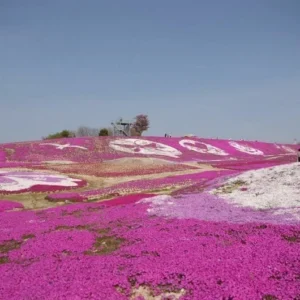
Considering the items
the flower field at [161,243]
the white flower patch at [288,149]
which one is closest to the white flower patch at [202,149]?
the white flower patch at [288,149]

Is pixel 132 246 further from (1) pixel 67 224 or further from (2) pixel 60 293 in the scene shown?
(1) pixel 67 224

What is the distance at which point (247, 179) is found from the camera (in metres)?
28.1

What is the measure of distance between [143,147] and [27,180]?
37066mm

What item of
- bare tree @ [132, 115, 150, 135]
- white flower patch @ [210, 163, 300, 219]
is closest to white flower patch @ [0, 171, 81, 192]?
white flower patch @ [210, 163, 300, 219]

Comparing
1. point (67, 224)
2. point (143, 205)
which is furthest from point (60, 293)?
point (143, 205)

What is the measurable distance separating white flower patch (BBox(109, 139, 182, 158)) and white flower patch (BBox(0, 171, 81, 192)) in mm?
29240

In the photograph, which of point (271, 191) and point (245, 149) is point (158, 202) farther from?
point (245, 149)

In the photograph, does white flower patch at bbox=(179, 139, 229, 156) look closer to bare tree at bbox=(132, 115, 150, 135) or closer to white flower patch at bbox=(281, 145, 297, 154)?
white flower patch at bbox=(281, 145, 297, 154)

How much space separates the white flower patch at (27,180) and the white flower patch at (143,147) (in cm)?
2924

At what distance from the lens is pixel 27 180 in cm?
3628

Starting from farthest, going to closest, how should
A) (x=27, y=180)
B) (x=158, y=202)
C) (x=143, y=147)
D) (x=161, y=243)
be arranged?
(x=143, y=147) < (x=27, y=180) < (x=158, y=202) < (x=161, y=243)

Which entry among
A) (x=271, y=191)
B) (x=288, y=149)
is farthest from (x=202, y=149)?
(x=271, y=191)

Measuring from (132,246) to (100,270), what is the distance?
8.09ft

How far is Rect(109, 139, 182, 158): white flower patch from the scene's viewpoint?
225 feet
